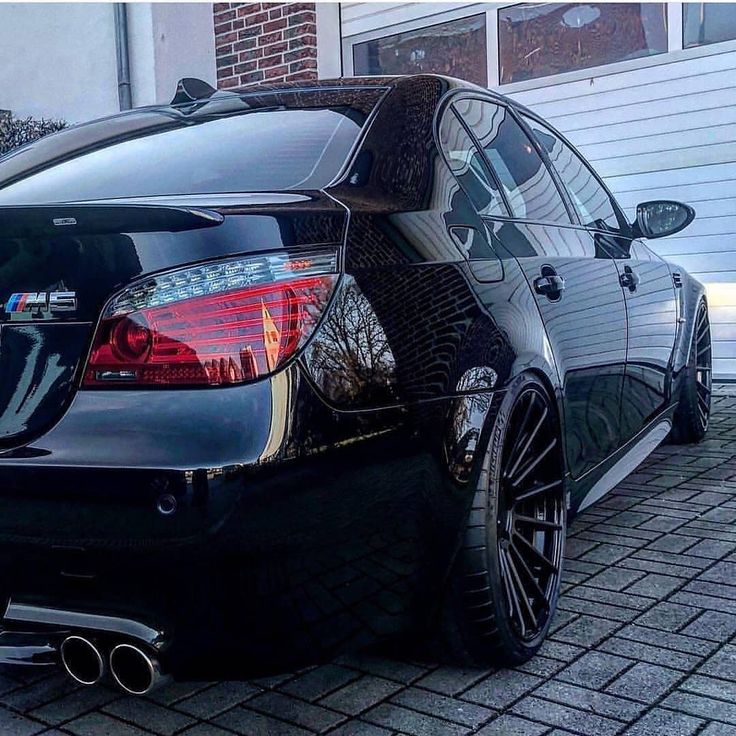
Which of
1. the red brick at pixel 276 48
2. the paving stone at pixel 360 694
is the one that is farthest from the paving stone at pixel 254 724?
the red brick at pixel 276 48

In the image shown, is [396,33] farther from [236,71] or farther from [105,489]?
[105,489]

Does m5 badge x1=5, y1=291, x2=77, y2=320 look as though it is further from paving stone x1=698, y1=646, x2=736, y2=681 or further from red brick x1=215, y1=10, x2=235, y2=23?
red brick x1=215, y1=10, x2=235, y2=23

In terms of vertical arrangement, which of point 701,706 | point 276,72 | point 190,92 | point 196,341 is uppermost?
point 276,72

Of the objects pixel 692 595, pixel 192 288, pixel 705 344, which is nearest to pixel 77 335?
pixel 192 288

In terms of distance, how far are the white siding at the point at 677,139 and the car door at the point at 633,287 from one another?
315cm

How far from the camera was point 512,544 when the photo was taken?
8.72ft

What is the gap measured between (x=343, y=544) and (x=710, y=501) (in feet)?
8.80

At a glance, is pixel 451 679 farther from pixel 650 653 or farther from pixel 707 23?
pixel 707 23

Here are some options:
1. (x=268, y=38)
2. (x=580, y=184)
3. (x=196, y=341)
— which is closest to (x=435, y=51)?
(x=268, y=38)

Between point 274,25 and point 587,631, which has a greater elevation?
point 274,25

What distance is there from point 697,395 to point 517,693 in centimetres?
313

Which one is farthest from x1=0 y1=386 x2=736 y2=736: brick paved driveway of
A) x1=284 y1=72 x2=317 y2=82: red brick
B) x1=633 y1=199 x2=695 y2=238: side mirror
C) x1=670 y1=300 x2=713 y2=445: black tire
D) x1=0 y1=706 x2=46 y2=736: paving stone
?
x1=284 y1=72 x2=317 y2=82: red brick

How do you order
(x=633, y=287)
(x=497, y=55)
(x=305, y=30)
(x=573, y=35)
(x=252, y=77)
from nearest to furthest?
(x=633, y=287), (x=573, y=35), (x=497, y=55), (x=305, y=30), (x=252, y=77)

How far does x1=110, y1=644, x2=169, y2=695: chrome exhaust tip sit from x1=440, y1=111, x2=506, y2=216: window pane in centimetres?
148
